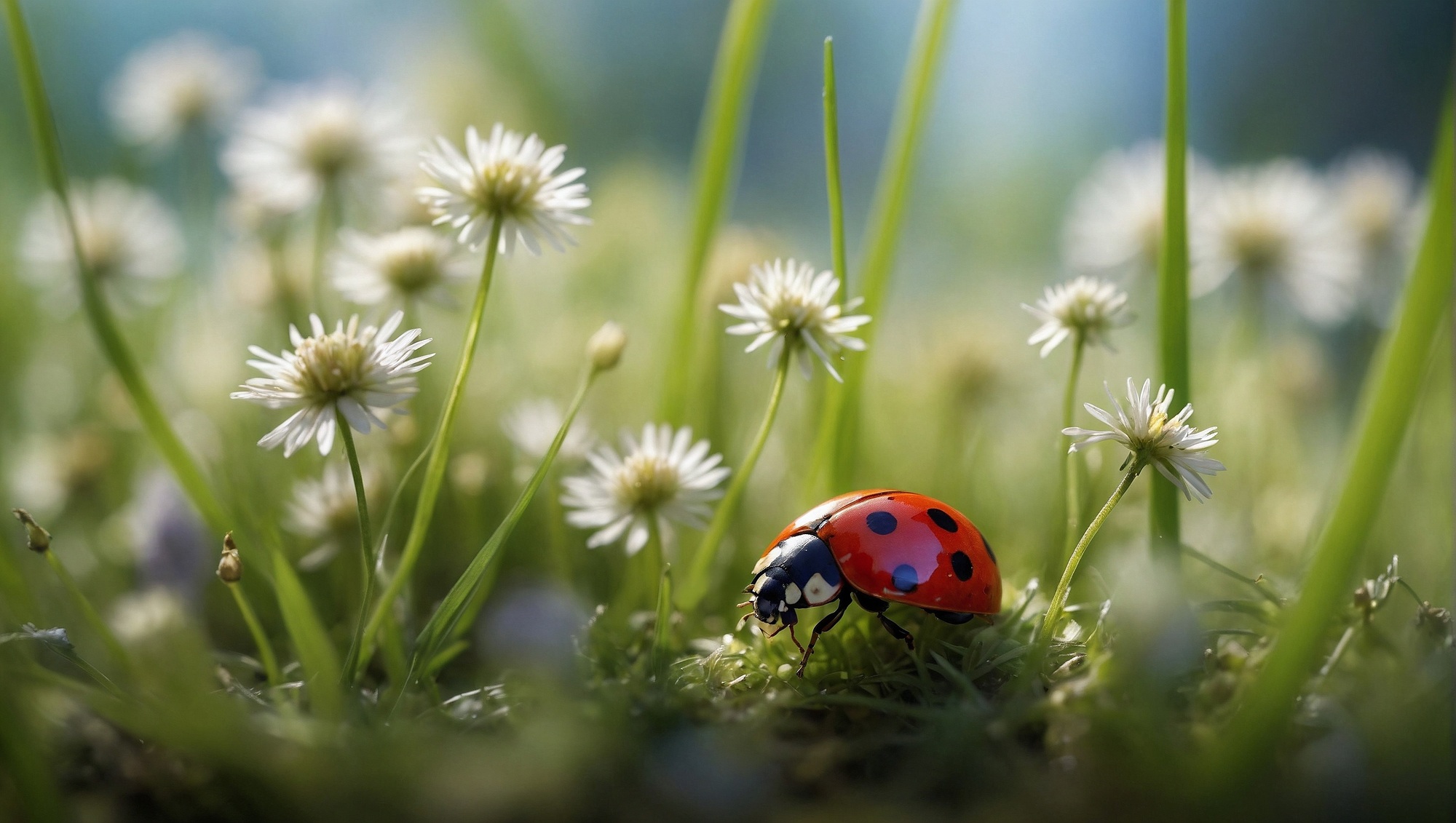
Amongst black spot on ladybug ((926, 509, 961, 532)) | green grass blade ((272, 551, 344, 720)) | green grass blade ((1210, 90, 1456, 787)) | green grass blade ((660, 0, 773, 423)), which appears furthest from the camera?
green grass blade ((660, 0, 773, 423))

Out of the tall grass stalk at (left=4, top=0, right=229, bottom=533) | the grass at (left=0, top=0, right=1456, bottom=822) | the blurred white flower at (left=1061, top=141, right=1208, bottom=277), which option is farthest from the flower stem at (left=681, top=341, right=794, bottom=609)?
the blurred white flower at (left=1061, top=141, right=1208, bottom=277)

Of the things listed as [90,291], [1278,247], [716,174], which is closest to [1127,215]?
[1278,247]

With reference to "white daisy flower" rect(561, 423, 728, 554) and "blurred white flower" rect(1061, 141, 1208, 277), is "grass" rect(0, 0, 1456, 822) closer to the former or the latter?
"white daisy flower" rect(561, 423, 728, 554)

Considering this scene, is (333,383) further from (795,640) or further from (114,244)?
(114,244)

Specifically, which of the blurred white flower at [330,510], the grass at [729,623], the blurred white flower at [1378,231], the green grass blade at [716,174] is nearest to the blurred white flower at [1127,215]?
the grass at [729,623]

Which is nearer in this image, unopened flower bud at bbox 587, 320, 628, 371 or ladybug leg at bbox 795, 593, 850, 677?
ladybug leg at bbox 795, 593, 850, 677

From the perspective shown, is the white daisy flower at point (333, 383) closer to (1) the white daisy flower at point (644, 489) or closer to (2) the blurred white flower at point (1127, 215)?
(1) the white daisy flower at point (644, 489)
